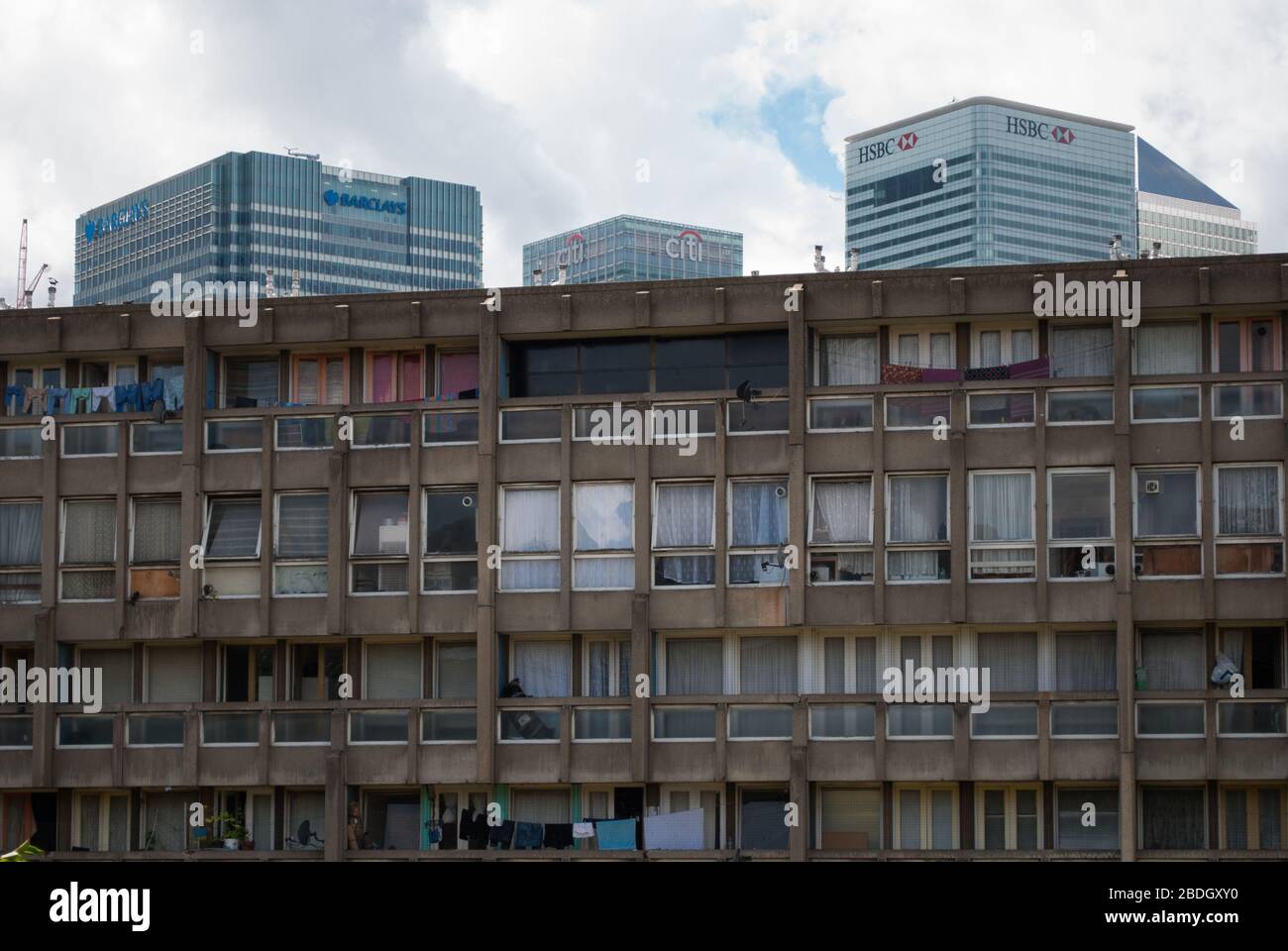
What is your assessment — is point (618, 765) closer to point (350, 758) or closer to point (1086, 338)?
point (350, 758)

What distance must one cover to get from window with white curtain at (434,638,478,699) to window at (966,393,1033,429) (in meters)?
11.7

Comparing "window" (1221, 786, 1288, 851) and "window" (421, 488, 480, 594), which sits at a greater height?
"window" (421, 488, 480, 594)

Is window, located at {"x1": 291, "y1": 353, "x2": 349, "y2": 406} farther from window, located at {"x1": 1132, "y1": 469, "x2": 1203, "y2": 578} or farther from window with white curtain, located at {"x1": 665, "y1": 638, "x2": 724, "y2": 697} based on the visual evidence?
window, located at {"x1": 1132, "y1": 469, "x2": 1203, "y2": 578}

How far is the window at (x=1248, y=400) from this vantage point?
37406 mm

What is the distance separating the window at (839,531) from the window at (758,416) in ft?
4.77

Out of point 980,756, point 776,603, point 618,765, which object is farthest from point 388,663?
point 980,756

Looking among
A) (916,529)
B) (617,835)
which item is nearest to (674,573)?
(916,529)

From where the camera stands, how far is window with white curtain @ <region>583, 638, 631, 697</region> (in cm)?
3931

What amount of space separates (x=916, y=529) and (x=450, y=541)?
9.82 m

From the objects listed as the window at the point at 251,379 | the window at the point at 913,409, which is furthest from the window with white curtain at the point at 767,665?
the window at the point at 251,379

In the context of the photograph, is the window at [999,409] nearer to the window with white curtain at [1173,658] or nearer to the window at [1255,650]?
the window with white curtain at [1173,658]

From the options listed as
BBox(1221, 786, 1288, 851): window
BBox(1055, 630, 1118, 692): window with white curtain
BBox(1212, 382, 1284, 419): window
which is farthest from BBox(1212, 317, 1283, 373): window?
BBox(1221, 786, 1288, 851): window

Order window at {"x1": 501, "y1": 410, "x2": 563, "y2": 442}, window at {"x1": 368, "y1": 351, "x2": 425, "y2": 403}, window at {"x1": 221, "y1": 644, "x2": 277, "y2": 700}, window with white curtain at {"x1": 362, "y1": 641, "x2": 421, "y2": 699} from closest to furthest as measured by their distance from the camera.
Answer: window at {"x1": 501, "y1": 410, "x2": 563, "y2": 442}
window with white curtain at {"x1": 362, "y1": 641, "x2": 421, "y2": 699}
window at {"x1": 221, "y1": 644, "x2": 277, "y2": 700}
window at {"x1": 368, "y1": 351, "x2": 425, "y2": 403}

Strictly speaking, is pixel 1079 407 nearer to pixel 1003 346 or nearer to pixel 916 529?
pixel 1003 346
